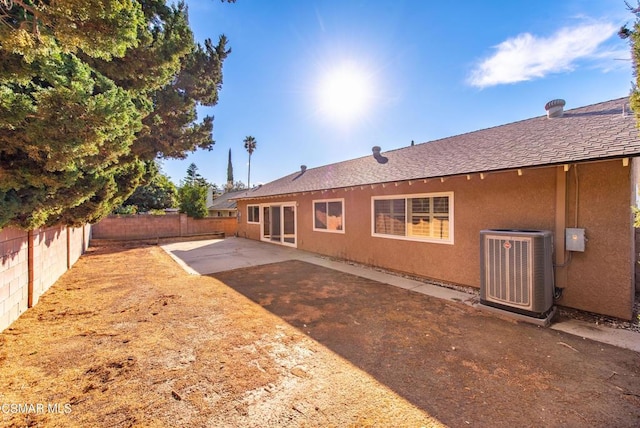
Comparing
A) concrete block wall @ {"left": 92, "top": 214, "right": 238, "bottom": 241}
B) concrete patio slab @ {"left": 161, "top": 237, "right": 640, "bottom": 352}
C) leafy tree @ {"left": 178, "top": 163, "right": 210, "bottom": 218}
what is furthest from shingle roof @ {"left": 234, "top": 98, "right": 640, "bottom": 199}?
concrete block wall @ {"left": 92, "top": 214, "right": 238, "bottom": 241}

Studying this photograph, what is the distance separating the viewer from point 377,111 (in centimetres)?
1021

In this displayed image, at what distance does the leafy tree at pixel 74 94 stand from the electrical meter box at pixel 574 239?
611cm

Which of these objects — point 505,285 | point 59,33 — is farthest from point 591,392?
point 59,33

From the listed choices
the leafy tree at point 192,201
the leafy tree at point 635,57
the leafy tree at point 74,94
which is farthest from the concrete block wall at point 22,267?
the leafy tree at point 192,201

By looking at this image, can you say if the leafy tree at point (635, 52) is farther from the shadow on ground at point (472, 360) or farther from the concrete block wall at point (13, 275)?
the concrete block wall at point (13, 275)

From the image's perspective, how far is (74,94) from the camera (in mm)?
2281

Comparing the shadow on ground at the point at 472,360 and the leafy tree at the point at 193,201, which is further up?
the leafy tree at the point at 193,201

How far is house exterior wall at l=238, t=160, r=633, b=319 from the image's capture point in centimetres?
380

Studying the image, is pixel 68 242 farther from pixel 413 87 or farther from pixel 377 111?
pixel 413 87

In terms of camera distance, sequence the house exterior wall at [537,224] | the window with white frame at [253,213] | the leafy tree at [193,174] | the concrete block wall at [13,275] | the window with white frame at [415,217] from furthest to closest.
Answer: the leafy tree at [193,174] → the window with white frame at [253,213] → the window with white frame at [415,217] → the house exterior wall at [537,224] → the concrete block wall at [13,275]

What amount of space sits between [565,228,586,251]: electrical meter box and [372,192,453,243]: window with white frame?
197 centimetres

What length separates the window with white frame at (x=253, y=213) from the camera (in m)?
14.4

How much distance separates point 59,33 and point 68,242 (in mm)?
8550

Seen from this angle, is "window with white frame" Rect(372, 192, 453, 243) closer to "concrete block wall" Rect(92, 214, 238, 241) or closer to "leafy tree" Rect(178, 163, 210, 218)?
"concrete block wall" Rect(92, 214, 238, 241)
